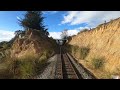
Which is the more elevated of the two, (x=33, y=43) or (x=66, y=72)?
(x=33, y=43)

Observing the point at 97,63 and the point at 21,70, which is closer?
the point at 21,70

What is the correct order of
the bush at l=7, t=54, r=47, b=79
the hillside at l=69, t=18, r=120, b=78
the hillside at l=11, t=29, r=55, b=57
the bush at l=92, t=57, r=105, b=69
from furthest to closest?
the hillside at l=11, t=29, r=55, b=57 → the bush at l=92, t=57, r=105, b=69 → the hillside at l=69, t=18, r=120, b=78 → the bush at l=7, t=54, r=47, b=79

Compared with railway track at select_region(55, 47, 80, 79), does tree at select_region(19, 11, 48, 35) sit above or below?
above

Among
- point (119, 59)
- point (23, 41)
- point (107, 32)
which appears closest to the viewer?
point (119, 59)

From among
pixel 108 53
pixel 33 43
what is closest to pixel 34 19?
pixel 108 53

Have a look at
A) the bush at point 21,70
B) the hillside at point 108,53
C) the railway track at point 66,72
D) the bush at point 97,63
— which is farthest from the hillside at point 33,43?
the bush at point 97,63

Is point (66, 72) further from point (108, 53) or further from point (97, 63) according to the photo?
point (108, 53)

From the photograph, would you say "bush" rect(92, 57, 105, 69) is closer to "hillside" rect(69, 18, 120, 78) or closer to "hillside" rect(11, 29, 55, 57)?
"hillside" rect(69, 18, 120, 78)

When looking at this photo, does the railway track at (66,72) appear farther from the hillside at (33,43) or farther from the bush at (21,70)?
the hillside at (33,43)

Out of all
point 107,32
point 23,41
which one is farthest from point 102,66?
point 23,41

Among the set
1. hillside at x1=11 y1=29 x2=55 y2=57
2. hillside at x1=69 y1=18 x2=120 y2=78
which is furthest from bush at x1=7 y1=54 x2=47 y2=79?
hillside at x1=11 y1=29 x2=55 y2=57
